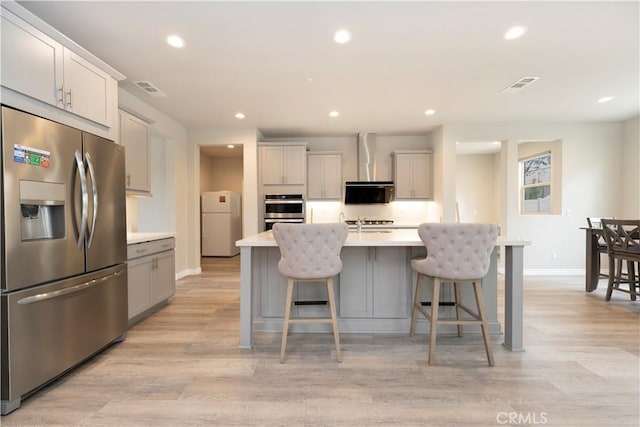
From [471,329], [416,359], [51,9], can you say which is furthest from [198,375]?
[51,9]

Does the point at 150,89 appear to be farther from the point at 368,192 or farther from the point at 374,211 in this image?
the point at 374,211

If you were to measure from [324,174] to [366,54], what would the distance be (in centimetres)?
313

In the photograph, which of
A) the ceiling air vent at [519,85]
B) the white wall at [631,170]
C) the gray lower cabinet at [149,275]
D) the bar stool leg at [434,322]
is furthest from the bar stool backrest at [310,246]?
the white wall at [631,170]

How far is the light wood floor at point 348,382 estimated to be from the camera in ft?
5.55

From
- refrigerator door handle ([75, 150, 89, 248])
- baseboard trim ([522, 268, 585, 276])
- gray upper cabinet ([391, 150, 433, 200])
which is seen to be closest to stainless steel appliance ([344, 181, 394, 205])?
gray upper cabinet ([391, 150, 433, 200])

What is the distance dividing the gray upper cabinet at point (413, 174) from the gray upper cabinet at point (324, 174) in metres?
1.11

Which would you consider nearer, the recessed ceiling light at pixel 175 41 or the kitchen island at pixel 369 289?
the recessed ceiling light at pixel 175 41

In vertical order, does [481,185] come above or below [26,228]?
above

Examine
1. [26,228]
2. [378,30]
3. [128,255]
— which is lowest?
[128,255]

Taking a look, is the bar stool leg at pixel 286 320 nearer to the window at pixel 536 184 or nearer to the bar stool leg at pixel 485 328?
the bar stool leg at pixel 485 328

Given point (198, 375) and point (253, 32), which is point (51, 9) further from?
point (198, 375)

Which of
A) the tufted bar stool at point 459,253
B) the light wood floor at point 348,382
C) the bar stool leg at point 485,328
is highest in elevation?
the tufted bar stool at point 459,253

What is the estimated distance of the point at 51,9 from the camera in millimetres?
2191

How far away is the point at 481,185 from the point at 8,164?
8.98m
